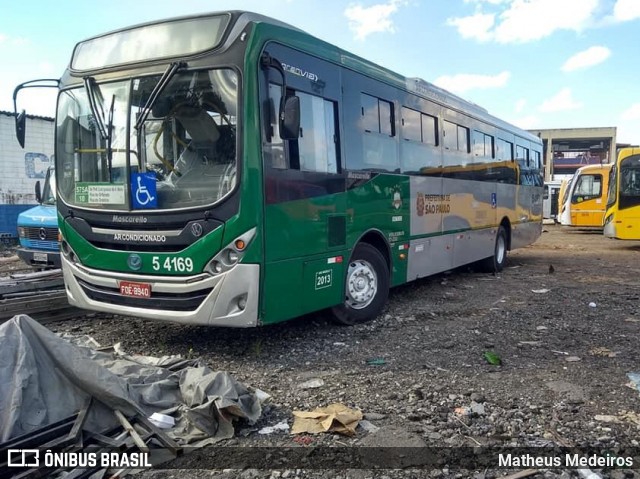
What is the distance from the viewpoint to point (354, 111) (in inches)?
263

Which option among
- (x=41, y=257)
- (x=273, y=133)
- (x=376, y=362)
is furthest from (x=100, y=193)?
(x=41, y=257)

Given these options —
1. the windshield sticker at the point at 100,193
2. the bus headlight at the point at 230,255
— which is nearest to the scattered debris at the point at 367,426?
the bus headlight at the point at 230,255

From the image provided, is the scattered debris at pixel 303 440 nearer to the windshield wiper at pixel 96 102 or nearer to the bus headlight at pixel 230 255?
the bus headlight at pixel 230 255

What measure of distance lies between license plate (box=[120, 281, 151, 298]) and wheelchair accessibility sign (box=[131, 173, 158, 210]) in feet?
2.50

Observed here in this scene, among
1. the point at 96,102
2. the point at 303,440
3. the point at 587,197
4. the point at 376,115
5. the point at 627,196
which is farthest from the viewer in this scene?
the point at 587,197

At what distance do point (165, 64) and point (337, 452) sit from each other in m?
3.87

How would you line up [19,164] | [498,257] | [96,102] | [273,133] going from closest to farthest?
[273,133] < [96,102] < [498,257] < [19,164]

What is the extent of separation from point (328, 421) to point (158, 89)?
342cm

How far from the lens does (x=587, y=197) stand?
2405cm

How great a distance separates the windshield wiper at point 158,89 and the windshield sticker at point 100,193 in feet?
2.21

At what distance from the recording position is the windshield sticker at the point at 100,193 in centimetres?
540

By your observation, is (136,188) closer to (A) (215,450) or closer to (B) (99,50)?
(B) (99,50)

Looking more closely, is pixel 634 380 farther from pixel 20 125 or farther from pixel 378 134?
pixel 20 125

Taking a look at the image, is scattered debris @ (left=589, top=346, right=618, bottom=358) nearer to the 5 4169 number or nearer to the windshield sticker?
the 5 4169 number
